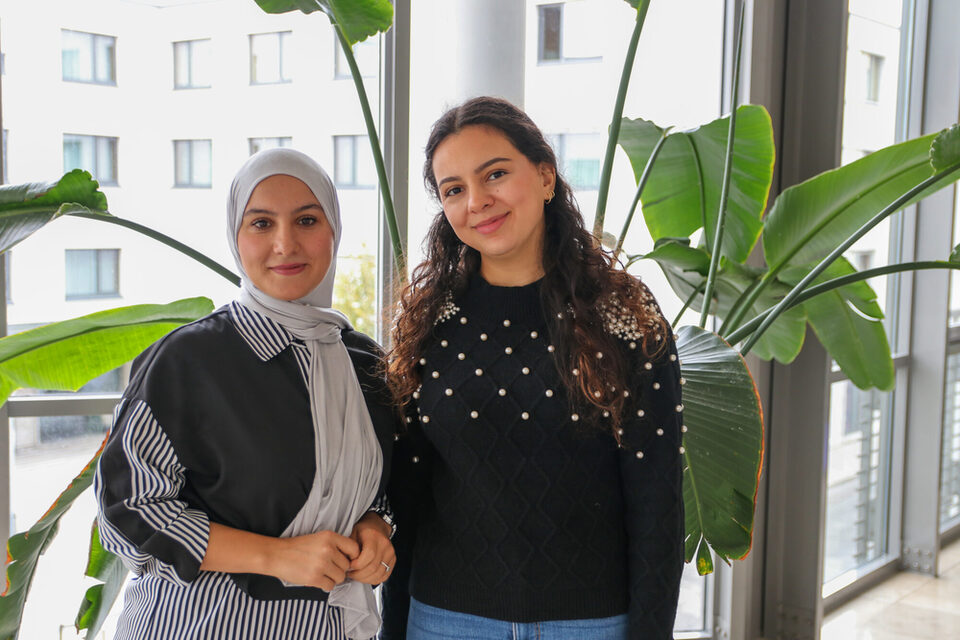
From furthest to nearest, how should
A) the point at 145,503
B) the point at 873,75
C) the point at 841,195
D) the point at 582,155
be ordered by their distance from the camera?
the point at 873,75, the point at 582,155, the point at 841,195, the point at 145,503

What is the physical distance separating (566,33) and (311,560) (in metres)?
2.06

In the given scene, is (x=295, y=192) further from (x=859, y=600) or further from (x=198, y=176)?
(x=859, y=600)

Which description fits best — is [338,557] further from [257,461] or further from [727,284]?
[727,284]

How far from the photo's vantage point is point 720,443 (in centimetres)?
155

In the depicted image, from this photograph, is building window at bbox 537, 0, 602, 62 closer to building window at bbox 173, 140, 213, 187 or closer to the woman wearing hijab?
building window at bbox 173, 140, 213, 187

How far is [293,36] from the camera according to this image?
7.41 ft

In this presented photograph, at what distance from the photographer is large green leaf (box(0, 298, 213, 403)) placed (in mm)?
1549

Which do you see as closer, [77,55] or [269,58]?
[77,55]

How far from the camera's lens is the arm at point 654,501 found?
127 centimetres

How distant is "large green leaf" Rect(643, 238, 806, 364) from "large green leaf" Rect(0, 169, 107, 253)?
1203 millimetres

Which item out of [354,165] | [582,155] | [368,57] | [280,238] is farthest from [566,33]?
[280,238]

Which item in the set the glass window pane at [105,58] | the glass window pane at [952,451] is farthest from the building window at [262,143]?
the glass window pane at [952,451]

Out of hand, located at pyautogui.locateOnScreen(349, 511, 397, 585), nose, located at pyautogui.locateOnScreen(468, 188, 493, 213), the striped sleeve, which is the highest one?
nose, located at pyautogui.locateOnScreen(468, 188, 493, 213)

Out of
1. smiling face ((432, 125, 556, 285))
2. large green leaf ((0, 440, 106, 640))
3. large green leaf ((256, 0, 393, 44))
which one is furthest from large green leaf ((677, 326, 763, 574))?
large green leaf ((0, 440, 106, 640))
